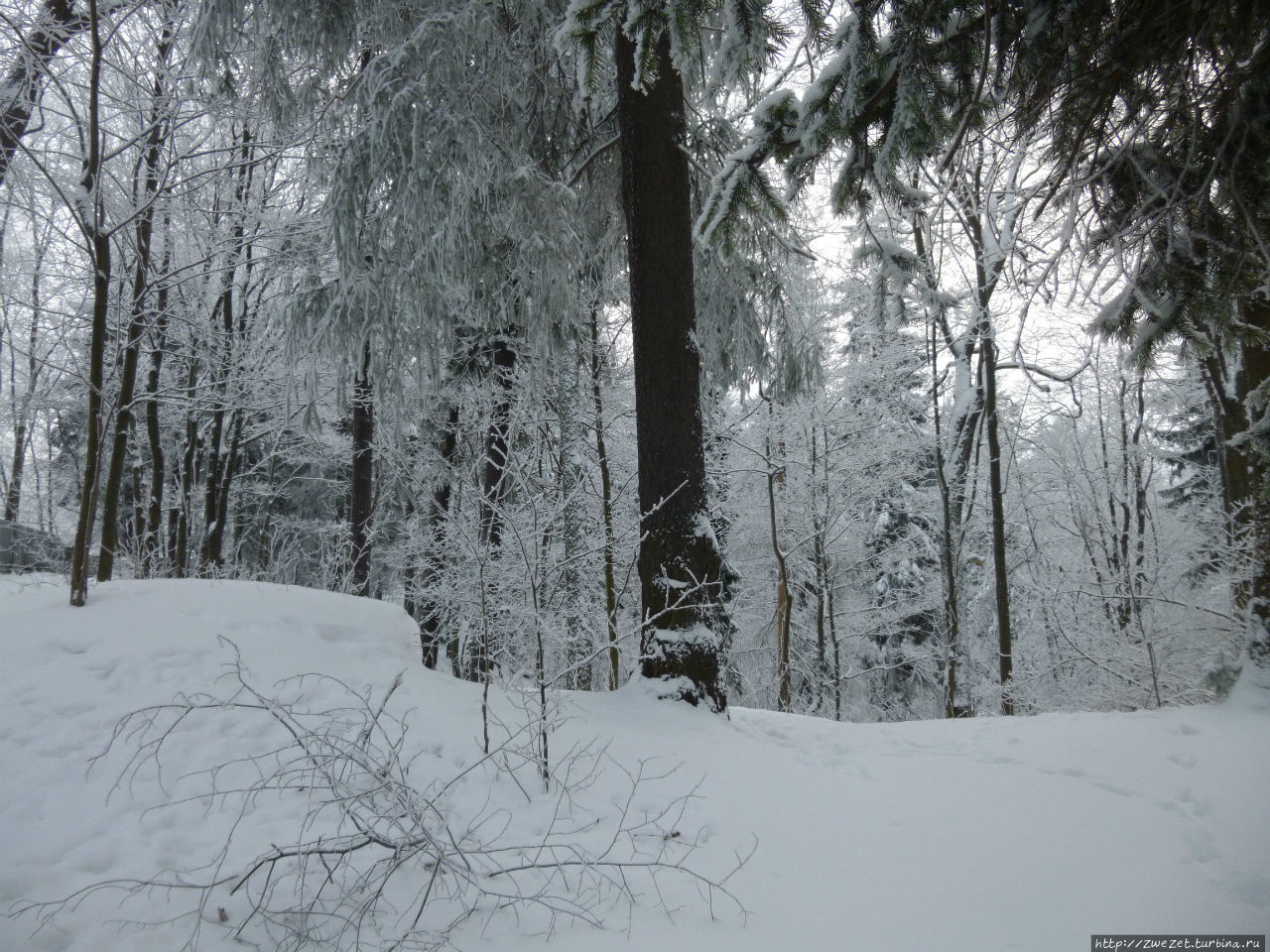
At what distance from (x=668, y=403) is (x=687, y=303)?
74cm

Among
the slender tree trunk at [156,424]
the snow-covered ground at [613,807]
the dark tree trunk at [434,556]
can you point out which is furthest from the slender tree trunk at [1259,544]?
the slender tree trunk at [156,424]

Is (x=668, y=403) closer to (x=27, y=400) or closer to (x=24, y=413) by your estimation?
(x=27, y=400)

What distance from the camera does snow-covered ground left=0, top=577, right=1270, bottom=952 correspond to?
7.13ft

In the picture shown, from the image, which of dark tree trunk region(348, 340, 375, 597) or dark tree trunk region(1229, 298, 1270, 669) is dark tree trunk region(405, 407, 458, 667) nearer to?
dark tree trunk region(348, 340, 375, 597)

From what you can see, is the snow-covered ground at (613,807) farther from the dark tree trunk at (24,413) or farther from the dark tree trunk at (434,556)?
the dark tree trunk at (24,413)

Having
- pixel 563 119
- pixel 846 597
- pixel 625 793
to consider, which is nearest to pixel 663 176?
pixel 563 119

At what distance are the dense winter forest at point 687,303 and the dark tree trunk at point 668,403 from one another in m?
0.03

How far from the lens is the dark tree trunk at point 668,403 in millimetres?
4305

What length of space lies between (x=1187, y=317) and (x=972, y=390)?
623 centimetres

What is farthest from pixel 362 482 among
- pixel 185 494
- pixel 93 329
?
pixel 93 329

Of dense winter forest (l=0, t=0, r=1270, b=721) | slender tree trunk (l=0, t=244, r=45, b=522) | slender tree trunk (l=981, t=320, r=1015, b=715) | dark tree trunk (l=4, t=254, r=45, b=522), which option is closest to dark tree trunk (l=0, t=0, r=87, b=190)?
dense winter forest (l=0, t=0, r=1270, b=721)

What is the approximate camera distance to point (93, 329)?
12.8 feet

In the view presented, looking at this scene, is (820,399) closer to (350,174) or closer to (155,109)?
(350,174)

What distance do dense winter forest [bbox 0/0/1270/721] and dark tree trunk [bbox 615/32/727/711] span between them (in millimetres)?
27
